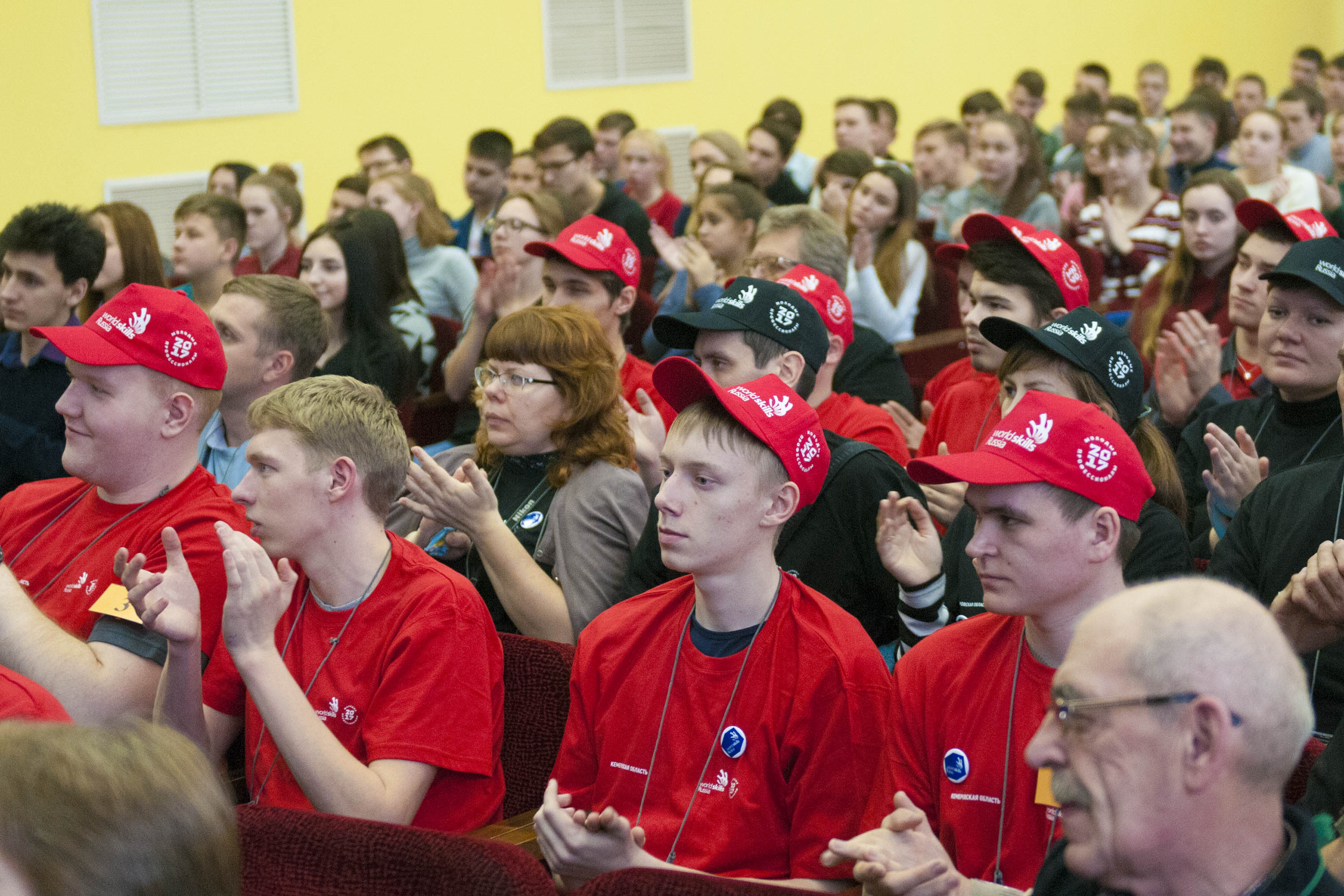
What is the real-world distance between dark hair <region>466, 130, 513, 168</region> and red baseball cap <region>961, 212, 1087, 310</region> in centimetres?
501

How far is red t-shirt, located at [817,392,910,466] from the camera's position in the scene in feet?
11.5

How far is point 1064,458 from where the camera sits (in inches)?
79.9

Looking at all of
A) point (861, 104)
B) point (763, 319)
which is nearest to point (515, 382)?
point (763, 319)

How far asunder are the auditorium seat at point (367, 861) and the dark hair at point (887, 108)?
9.42 m

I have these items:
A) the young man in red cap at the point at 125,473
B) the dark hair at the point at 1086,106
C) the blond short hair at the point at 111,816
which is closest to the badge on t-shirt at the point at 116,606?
the young man in red cap at the point at 125,473

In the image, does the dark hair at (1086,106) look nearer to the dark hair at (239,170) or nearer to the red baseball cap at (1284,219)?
the dark hair at (239,170)

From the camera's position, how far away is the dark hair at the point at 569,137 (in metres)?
7.59

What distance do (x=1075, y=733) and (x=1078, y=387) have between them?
144cm

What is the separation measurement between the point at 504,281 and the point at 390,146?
149 inches

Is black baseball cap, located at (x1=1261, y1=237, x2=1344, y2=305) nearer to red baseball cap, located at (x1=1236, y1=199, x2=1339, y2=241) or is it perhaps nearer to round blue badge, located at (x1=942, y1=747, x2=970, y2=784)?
red baseball cap, located at (x1=1236, y1=199, x2=1339, y2=241)

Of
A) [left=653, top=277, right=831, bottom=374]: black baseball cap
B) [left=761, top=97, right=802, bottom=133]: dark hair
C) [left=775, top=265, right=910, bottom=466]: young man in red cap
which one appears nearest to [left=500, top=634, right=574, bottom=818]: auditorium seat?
[left=653, top=277, right=831, bottom=374]: black baseball cap

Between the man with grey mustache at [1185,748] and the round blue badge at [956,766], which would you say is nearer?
the man with grey mustache at [1185,748]

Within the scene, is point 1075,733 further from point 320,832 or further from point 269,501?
point 269,501

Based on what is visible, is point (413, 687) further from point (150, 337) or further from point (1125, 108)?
point (1125, 108)
